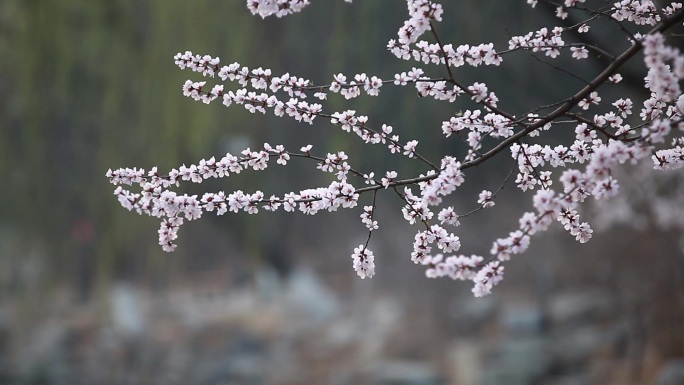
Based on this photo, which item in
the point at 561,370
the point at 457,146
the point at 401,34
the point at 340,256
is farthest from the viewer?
the point at 340,256

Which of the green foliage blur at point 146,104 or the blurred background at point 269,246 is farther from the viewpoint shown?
the green foliage blur at point 146,104

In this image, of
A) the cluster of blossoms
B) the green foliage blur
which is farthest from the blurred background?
the cluster of blossoms

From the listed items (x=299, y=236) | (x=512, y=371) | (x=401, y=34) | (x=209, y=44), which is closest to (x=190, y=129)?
(x=209, y=44)

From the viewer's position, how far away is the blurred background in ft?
21.0

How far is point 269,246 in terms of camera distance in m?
8.18

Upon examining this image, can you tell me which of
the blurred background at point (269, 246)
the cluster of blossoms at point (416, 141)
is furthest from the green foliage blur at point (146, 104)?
the cluster of blossoms at point (416, 141)

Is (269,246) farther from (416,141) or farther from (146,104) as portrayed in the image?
(416,141)

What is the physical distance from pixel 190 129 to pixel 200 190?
99 centimetres

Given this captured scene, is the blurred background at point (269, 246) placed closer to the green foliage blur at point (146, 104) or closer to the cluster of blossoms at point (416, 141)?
the green foliage blur at point (146, 104)

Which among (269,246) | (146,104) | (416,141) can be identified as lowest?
(416,141)

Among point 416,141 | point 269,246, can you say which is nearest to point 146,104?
point 269,246

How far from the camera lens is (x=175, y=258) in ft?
28.9

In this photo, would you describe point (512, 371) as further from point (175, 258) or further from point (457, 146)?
point (175, 258)

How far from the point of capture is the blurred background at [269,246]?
6.40 meters
